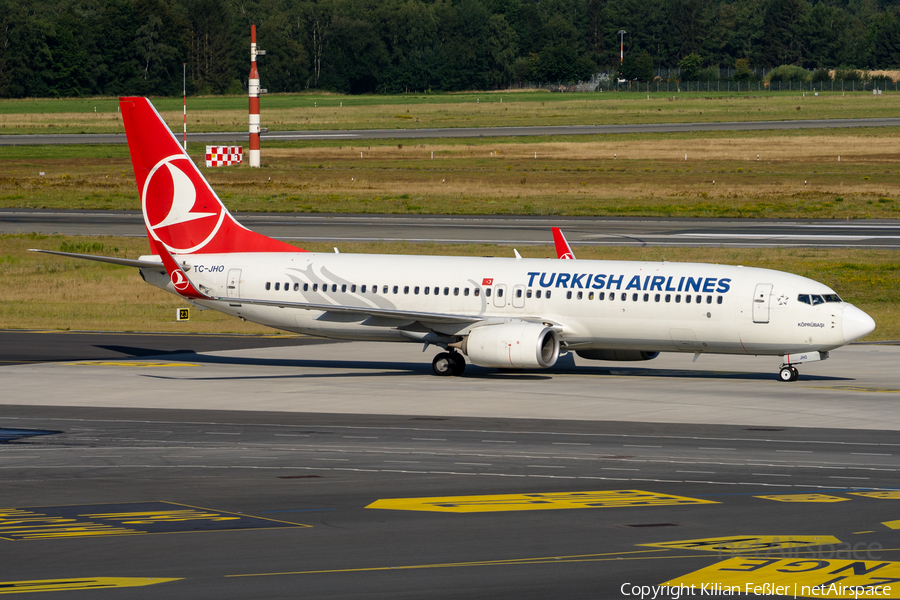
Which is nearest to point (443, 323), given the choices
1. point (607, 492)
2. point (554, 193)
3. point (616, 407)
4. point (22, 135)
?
point (616, 407)

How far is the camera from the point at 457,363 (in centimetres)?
4334

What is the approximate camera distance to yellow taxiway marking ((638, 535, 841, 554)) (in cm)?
1936

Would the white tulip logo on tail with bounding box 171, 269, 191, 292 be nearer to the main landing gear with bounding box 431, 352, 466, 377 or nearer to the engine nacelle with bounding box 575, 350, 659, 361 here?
the main landing gear with bounding box 431, 352, 466, 377

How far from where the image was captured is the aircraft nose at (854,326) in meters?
39.2

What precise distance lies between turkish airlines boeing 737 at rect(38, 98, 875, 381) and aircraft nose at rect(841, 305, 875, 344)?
0.03 metres

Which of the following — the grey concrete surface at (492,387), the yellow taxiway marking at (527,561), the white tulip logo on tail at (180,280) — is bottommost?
the grey concrete surface at (492,387)

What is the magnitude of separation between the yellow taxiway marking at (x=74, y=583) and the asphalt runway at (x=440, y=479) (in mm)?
63

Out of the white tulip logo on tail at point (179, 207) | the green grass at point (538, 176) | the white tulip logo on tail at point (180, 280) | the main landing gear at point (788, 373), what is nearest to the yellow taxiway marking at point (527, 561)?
the main landing gear at point (788, 373)

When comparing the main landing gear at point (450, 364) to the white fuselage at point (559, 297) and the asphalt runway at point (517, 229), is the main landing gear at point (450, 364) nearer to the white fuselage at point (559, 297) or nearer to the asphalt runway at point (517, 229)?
the white fuselage at point (559, 297)

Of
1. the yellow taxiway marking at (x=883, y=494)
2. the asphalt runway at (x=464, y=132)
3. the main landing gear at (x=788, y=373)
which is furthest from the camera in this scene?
the asphalt runway at (x=464, y=132)

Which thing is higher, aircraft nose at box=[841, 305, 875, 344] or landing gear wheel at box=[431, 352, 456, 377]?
aircraft nose at box=[841, 305, 875, 344]

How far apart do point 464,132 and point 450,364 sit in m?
137

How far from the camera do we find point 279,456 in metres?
28.5
